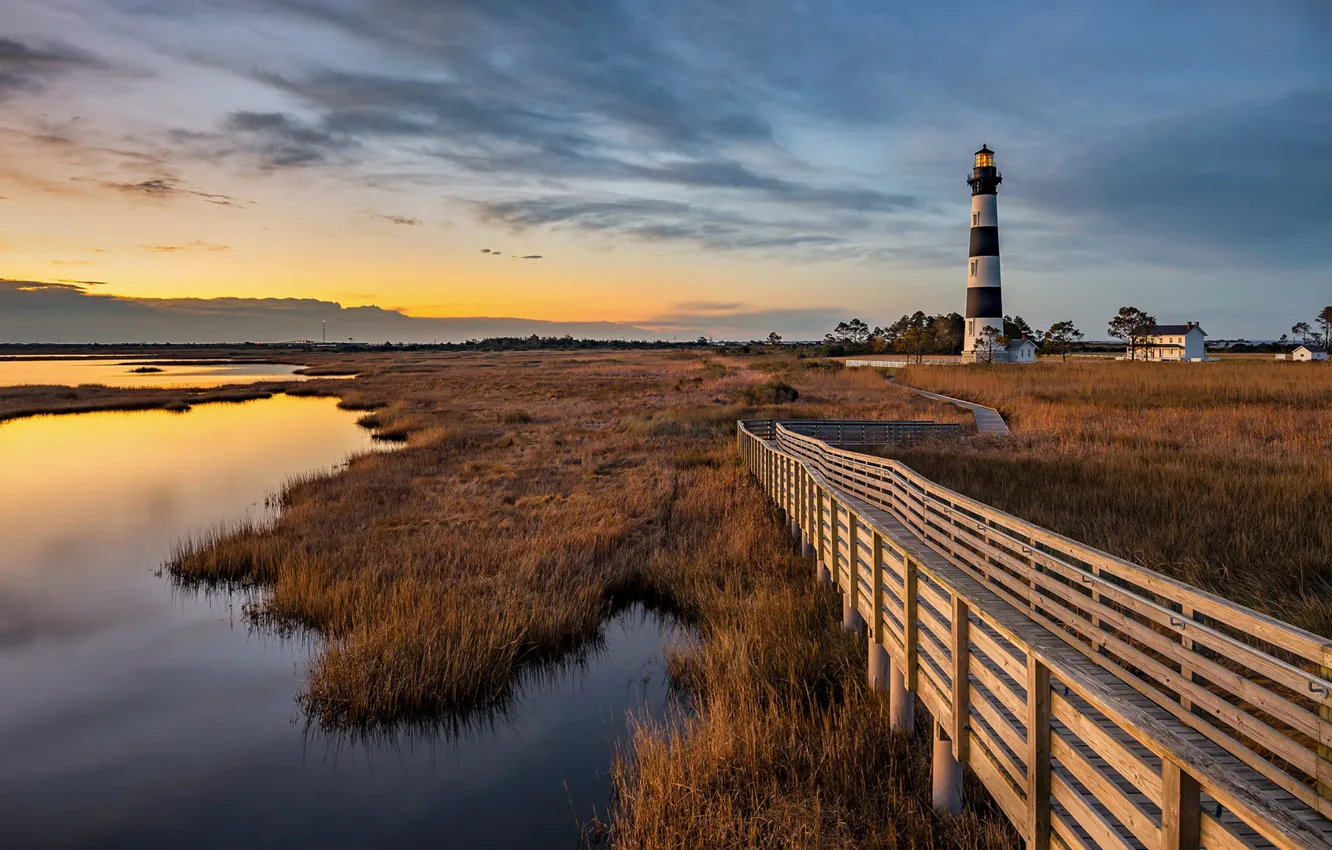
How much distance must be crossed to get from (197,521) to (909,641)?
54.6 feet

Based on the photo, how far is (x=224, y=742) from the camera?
772cm

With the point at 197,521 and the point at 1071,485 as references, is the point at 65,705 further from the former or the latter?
the point at 1071,485

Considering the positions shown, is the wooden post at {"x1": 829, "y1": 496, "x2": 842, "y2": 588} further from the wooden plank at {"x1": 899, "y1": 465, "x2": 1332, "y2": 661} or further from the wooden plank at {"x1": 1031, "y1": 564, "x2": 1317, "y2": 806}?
the wooden plank at {"x1": 1031, "y1": 564, "x2": 1317, "y2": 806}

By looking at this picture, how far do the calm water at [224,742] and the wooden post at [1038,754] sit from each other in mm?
3883

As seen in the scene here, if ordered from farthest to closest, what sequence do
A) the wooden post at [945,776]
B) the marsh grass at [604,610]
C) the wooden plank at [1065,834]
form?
the marsh grass at [604,610] → the wooden post at [945,776] → the wooden plank at [1065,834]

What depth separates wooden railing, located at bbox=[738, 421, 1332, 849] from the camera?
2.63 m

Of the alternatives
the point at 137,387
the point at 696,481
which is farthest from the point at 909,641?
the point at 137,387

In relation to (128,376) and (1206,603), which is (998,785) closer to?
(1206,603)

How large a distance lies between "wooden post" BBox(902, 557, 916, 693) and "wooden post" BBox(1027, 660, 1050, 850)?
69.2 inches

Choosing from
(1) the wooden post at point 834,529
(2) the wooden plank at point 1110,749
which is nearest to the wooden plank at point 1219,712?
(2) the wooden plank at point 1110,749

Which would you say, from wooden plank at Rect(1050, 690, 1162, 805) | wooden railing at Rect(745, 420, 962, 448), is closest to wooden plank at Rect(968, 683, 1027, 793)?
wooden plank at Rect(1050, 690, 1162, 805)

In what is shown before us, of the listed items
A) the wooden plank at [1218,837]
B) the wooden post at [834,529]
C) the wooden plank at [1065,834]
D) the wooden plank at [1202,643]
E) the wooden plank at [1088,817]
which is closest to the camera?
the wooden plank at [1218,837]

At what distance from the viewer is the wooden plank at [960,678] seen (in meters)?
4.45

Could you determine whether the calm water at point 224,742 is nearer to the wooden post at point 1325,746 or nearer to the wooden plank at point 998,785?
the wooden plank at point 998,785
